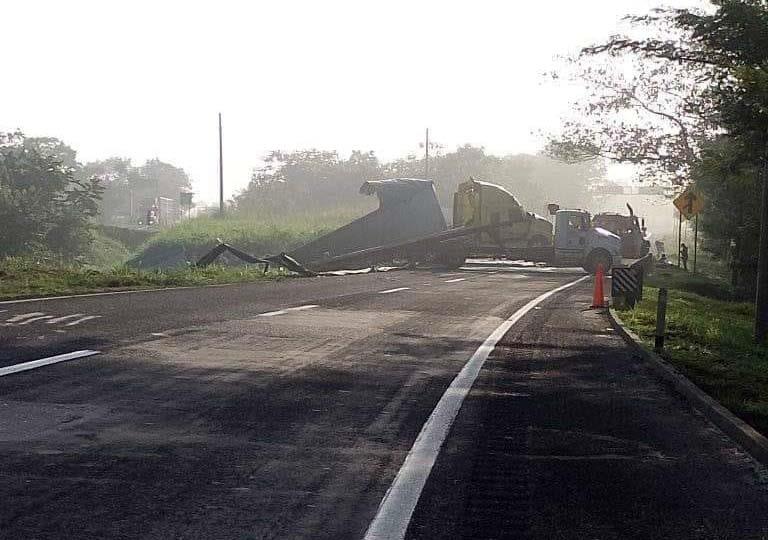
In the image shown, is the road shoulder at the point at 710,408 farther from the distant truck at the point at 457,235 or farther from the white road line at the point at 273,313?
the distant truck at the point at 457,235

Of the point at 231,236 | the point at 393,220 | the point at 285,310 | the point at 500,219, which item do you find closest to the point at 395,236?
the point at 393,220

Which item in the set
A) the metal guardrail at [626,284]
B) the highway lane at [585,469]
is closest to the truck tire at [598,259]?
the metal guardrail at [626,284]

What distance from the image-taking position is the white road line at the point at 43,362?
10432 mm

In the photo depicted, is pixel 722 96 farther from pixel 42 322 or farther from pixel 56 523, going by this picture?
pixel 56 523

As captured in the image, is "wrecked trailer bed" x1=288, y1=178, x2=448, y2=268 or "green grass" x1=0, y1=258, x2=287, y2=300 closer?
"green grass" x1=0, y1=258, x2=287, y2=300

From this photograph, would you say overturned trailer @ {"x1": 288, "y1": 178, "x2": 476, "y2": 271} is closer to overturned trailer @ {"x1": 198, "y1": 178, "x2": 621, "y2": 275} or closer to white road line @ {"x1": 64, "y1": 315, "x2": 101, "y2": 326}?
overturned trailer @ {"x1": 198, "y1": 178, "x2": 621, "y2": 275}

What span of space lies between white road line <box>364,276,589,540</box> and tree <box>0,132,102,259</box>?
44.2 m

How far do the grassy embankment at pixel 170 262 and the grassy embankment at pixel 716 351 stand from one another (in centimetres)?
1095

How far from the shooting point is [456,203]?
4953cm

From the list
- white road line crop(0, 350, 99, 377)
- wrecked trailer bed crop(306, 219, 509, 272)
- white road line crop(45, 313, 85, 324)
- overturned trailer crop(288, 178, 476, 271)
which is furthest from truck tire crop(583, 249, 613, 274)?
white road line crop(0, 350, 99, 377)

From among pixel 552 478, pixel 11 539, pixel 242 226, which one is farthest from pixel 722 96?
pixel 242 226

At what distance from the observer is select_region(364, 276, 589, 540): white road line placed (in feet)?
19.4

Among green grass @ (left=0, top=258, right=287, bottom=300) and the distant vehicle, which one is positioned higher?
the distant vehicle

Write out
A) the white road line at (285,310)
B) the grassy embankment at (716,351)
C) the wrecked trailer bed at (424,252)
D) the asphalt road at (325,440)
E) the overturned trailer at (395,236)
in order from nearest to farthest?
the asphalt road at (325,440), the grassy embankment at (716,351), the white road line at (285,310), the wrecked trailer bed at (424,252), the overturned trailer at (395,236)
